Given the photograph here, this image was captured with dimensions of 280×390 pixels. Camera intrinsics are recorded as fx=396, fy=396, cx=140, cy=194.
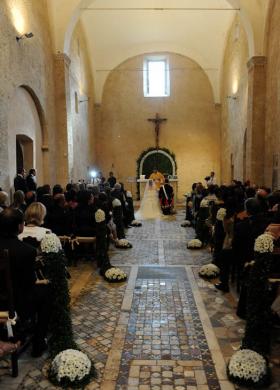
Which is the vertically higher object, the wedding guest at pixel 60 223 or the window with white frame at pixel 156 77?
the window with white frame at pixel 156 77

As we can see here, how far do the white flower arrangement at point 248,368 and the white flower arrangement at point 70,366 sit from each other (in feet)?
4.66

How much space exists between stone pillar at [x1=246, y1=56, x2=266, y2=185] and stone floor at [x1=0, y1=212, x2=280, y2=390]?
25.0 ft

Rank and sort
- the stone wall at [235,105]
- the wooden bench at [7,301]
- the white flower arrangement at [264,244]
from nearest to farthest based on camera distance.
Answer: the wooden bench at [7,301] → the white flower arrangement at [264,244] → the stone wall at [235,105]

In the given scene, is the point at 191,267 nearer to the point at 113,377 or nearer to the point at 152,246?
the point at 152,246

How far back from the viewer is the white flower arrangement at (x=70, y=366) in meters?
3.80

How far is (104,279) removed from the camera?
24.1 feet

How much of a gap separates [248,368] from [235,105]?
1782 cm

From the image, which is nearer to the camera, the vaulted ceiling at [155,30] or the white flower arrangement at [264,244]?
the white flower arrangement at [264,244]

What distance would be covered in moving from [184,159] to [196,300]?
19.6 m

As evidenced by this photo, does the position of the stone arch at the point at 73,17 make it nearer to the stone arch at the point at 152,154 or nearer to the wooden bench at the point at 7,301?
the stone arch at the point at 152,154

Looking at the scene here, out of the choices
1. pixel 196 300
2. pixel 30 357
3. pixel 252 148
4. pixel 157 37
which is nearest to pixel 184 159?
pixel 157 37

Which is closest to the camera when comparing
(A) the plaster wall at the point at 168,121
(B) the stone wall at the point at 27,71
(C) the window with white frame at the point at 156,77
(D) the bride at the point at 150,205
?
(B) the stone wall at the point at 27,71

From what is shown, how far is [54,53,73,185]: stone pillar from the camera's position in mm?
15884

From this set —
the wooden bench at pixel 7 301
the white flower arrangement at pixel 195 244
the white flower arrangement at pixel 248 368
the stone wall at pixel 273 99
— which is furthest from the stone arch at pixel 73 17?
the white flower arrangement at pixel 248 368
